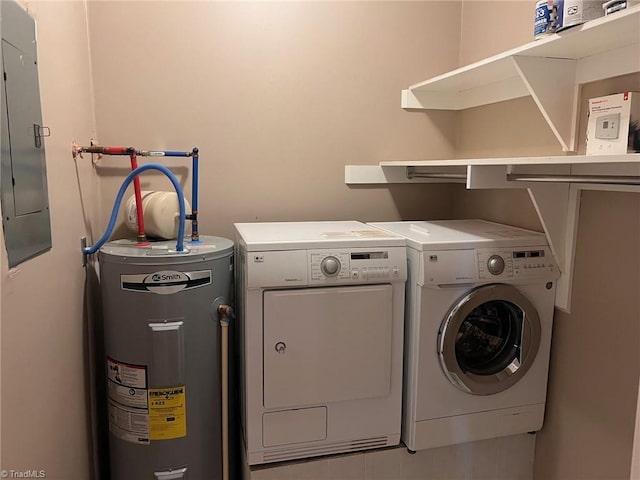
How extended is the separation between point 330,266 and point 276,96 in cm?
99

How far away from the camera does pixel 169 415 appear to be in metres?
1.77

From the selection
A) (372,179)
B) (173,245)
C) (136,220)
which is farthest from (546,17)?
(136,220)

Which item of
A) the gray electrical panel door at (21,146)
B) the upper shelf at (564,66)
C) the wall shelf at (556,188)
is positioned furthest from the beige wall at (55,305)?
the upper shelf at (564,66)

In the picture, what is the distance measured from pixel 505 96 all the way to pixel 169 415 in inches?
72.4

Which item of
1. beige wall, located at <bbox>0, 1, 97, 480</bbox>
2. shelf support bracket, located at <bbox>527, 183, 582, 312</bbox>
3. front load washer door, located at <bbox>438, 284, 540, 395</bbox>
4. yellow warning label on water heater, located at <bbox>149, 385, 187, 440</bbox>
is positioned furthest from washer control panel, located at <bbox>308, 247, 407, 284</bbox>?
beige wall, located at <bbox>0, 1, 97, 480</bbox>

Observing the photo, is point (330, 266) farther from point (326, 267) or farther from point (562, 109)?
point (562, 109)

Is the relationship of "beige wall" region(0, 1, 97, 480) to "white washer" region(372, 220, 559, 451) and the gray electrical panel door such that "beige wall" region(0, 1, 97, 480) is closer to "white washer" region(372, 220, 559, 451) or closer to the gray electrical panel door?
the gray electrical panel door

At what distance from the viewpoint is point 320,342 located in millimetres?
1720

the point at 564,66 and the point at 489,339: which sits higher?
the point at 564,66

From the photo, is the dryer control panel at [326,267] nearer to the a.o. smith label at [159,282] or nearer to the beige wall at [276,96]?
the a.o. smith label at [159,282]

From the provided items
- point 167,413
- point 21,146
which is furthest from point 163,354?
point 21,146

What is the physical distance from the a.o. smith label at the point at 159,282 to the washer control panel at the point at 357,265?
1.42ft

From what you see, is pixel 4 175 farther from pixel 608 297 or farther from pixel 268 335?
pixel 608 297

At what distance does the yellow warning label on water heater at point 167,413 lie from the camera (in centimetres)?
175
